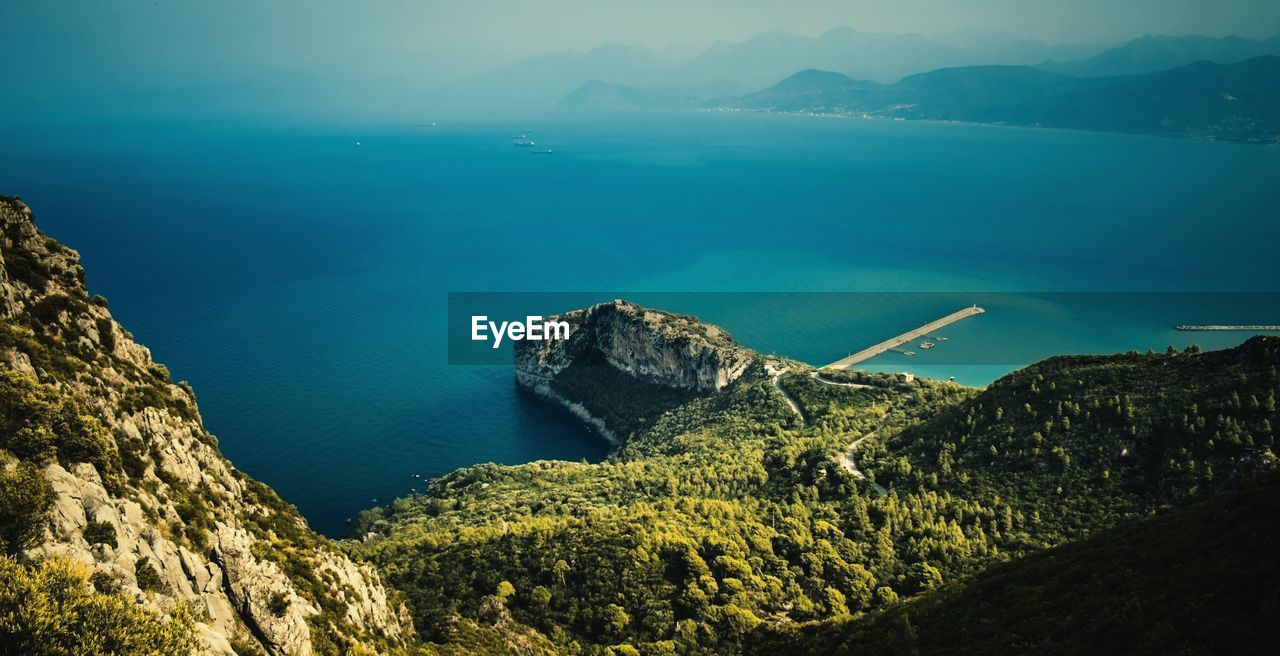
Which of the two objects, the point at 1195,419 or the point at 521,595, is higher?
the point at 1195,419

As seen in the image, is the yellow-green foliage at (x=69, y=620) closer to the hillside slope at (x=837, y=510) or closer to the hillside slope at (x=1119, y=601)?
the hillside slope at (x=837, y=510)

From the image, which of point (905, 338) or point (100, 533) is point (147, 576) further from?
point (905, 338)

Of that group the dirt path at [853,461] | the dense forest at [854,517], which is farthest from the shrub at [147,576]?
the dirt path at [853,461]

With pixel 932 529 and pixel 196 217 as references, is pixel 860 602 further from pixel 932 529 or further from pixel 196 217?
pixel 196 217

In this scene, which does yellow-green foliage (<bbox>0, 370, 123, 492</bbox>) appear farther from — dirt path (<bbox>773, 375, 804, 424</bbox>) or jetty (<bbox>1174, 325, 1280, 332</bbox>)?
jetty (<bbox>1174, 325, 1280, 332</bbox>)

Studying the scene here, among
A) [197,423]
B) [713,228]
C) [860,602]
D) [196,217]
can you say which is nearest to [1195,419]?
[860,602]
